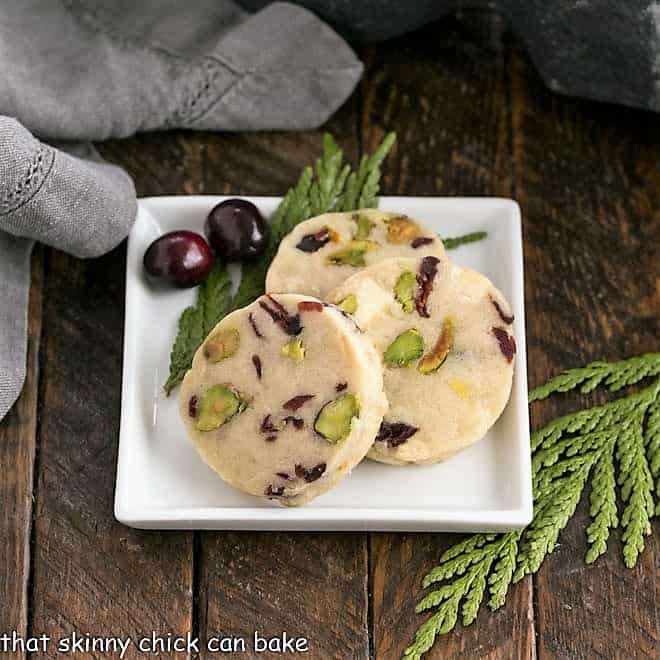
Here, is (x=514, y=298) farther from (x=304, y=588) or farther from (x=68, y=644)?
(x=68, y=644)

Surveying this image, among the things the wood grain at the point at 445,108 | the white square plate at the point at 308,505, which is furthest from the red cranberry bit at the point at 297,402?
the wood grain at the point at 445,108

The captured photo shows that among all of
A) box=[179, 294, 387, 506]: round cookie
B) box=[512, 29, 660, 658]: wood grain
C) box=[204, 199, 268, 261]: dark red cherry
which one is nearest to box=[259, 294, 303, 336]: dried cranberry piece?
box=[179, 294, 387, 506]: round cookie

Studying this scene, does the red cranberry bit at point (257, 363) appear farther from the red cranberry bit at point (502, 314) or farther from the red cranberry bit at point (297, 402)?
the red cranberry bit at point (502, 314)

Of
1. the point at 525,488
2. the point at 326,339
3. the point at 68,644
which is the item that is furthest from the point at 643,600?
the point at 68,644

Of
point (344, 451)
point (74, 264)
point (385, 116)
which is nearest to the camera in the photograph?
point (344, 451)

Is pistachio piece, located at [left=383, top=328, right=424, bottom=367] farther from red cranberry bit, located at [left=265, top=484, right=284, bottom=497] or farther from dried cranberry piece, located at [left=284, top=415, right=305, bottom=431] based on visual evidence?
red cranberry bit, located at [left=265, top=484, right=284, bottom=497]

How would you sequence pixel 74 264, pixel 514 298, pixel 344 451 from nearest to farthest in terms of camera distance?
1. pixel 344 451
2. pixel 514 298
3. pixel 74 264
